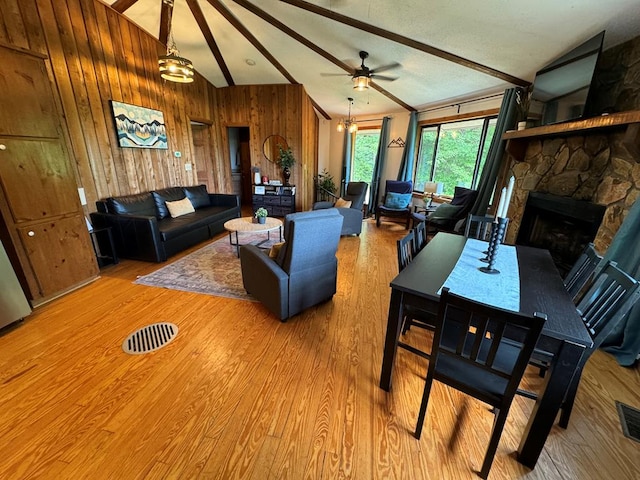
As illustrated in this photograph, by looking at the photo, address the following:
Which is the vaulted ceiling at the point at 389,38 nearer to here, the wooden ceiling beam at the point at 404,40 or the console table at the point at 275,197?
the wooden ceiling beam at the point at 404,40

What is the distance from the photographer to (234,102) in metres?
5.64

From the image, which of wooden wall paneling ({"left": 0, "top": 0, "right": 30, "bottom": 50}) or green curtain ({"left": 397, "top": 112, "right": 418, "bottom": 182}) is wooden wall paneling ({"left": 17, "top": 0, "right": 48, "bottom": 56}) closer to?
wooden wall paneling ({"left": 0, "top": 0, "right": 30, "bottom": 50})

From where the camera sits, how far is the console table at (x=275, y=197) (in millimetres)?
5781

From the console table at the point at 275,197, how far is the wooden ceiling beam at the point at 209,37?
2267 millimetres

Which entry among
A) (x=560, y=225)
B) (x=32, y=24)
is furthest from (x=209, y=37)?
(x=560, y=225)

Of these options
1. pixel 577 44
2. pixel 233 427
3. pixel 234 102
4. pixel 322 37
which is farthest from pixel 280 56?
pixel 233 427

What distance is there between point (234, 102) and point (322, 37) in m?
2.94

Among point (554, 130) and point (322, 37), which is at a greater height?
point (322, 37)

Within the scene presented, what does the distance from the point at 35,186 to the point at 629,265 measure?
4.90 meters

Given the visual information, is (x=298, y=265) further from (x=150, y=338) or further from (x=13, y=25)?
(x=13, y=25)

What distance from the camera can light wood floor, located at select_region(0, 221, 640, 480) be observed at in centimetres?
122

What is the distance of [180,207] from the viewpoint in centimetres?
427

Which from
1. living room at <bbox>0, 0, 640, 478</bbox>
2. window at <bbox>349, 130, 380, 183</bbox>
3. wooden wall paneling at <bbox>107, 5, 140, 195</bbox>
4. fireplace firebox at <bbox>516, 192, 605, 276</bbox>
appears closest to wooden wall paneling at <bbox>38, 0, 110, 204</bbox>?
living room at <bbox>0, 0, 640, 478</bbox>

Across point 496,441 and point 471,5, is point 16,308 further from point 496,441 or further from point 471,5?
point 471,5
